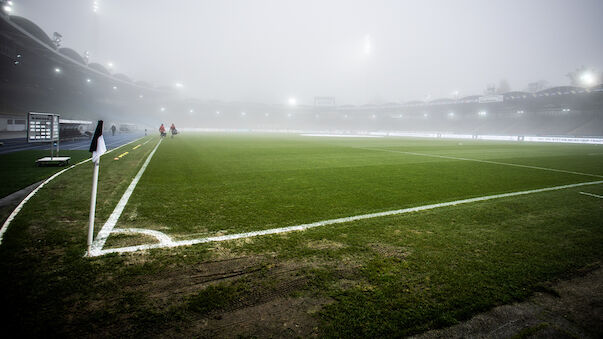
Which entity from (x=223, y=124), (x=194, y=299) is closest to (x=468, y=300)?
(x=194, y=299)

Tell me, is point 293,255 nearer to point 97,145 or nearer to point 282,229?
point 282,229

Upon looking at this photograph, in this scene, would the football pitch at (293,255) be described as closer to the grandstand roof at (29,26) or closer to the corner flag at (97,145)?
the corner flag at (97,145)

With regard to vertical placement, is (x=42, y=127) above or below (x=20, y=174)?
above

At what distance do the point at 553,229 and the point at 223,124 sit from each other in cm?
9336

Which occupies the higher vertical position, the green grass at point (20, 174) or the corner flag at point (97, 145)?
the corner flag at point (97, 145)

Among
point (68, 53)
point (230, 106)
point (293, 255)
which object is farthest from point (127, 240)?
point (230, 106)

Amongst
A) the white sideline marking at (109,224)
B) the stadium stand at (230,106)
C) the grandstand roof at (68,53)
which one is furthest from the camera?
the grandstand roof at (68,53)

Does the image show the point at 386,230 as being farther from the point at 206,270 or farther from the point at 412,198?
the point at 206,270

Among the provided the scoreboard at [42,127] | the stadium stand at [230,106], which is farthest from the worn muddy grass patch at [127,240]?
the stadium stand at [230,106]

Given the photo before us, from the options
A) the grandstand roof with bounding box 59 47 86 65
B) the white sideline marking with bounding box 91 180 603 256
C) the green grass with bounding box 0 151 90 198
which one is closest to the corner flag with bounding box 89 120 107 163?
the white sideline marking with bounding box 91 180 603 256

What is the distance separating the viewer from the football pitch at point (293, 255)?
2240 mm

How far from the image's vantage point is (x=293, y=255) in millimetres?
3205

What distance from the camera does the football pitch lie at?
224 centimetres

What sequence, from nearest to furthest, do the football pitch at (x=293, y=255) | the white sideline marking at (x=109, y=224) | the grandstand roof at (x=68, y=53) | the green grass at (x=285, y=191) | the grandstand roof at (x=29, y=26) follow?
the football pitch at (x=293, y=255)
the white sideline marking at (x=109, y=224)
the green grass at (x=285, y=191)
the grandstand roof at (x=29, y=26)
the grandstand roof at (x=68, y=53)
